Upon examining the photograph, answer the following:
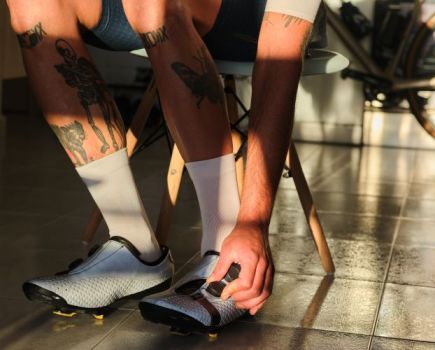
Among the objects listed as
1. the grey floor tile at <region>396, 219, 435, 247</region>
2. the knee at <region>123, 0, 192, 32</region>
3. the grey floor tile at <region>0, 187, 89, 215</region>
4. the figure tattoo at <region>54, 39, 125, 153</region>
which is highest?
the knee at <region>123, 0, 192, 32</region>

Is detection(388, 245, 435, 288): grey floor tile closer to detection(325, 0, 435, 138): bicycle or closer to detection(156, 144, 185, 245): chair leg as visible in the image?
detection(156, 144, 185, 245): chair leg

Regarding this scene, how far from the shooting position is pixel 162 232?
6.06 ft

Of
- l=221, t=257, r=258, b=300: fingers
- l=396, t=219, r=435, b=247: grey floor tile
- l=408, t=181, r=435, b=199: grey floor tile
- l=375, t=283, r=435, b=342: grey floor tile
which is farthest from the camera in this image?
l=408, t=181, r=435, b=199: grey floor tile

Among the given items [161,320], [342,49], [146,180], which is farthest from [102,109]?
[342,49]

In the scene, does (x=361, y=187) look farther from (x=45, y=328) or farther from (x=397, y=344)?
(x=45, y=328)

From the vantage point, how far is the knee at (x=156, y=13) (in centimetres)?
147

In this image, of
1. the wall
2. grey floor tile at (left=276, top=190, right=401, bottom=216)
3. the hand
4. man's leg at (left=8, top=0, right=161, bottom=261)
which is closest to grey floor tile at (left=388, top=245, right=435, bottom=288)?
grey floor tile at (left=276, top=190, right=401, bottom=216)

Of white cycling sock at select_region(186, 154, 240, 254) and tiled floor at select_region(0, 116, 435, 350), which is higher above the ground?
white cycling sock at select_region(186, 154, 240, 254)

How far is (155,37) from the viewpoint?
1479 millimetres

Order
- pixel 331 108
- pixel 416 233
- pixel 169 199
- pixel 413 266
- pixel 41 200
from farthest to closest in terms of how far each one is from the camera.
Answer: pixel 331 108 < pixel 41 200 < pixel 416 233 < pixel 413 266 < pixel 169 199

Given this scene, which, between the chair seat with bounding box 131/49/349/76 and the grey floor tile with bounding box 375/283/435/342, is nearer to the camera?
the grey floor tile with bounding box 375/283/435/342

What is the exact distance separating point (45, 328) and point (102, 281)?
0.12m

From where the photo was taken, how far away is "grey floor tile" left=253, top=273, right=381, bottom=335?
156cm

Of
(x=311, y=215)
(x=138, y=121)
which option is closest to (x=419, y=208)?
(x=311, y=215)
